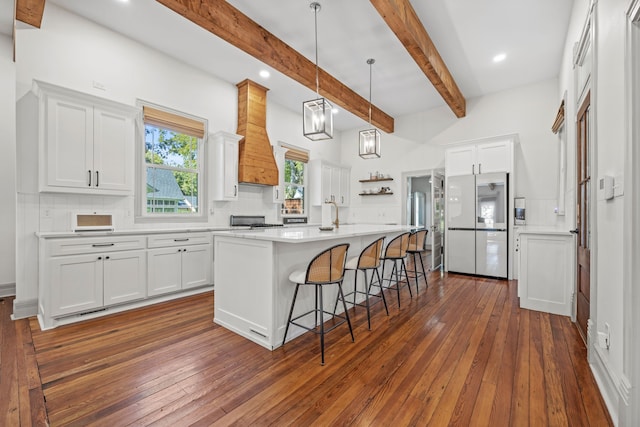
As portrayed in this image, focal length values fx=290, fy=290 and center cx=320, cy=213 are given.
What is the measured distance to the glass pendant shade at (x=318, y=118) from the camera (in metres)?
3.22

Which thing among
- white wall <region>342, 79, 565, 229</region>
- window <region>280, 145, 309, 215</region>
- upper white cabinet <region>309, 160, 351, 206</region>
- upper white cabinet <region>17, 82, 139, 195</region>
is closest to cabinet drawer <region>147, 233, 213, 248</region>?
upper white cabinet <region>17, 82, 139, 195</region>

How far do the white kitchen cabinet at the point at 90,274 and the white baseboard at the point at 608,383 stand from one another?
167 inches

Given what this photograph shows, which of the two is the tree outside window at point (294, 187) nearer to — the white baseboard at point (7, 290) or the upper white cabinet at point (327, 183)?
the upper white cabinet at point (327, 183)

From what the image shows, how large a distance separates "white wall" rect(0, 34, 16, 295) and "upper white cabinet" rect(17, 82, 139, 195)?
1396mm

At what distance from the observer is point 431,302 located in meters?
3.73

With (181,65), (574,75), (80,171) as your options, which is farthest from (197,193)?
(574,75)

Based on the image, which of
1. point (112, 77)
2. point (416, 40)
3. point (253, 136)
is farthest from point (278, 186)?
point (416, 40)

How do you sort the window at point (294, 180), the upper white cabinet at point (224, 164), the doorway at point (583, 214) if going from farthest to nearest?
the window at point (294, 180)
the upper white cabinet at point (224, 164)
the doorway at point (583, 214)

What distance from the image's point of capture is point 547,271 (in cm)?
335

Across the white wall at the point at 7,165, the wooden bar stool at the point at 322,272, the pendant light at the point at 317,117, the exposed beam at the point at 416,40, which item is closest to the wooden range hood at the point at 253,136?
the pendant light at the point at 317,117

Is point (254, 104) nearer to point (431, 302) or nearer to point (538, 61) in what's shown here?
point (431, 302)

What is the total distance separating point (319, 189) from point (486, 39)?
4.04 m

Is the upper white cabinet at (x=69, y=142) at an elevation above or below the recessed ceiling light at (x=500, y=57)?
below

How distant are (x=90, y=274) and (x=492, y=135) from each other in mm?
6693
